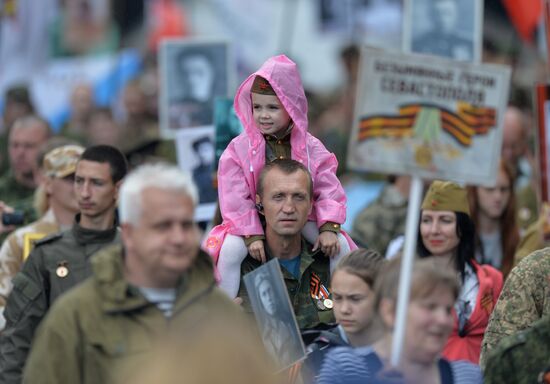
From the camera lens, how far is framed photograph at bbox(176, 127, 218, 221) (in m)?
14.3

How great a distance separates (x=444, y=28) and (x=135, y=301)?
7376 mm

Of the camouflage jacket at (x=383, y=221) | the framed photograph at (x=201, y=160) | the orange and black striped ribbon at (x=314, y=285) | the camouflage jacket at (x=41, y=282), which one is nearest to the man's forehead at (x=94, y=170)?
the camouflage jacket at (x=41, y=282)

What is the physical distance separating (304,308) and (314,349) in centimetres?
69

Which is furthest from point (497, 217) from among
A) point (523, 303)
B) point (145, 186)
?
point (145, 186)

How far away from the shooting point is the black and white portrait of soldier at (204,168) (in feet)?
47.0

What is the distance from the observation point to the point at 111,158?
1083cm

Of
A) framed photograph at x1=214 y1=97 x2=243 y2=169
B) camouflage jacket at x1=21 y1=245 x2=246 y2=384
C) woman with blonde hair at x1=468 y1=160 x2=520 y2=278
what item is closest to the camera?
camouflage jacket at x1=21 y1=245 x2=246 y2=384

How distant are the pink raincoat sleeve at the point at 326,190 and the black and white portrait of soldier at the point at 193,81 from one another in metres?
5.65

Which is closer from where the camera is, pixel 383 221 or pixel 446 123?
pixel 446 123

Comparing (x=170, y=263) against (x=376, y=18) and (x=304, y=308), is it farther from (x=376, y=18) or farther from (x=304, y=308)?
(x=376, y=18)

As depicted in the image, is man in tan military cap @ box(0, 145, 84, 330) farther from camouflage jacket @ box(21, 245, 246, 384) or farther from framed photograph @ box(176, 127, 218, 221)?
camouflage jacket @ box(21, 245, 246, 384)

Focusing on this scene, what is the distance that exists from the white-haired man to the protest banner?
1.10m

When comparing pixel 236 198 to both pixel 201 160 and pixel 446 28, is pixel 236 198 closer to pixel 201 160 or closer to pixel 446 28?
pixel 201 160

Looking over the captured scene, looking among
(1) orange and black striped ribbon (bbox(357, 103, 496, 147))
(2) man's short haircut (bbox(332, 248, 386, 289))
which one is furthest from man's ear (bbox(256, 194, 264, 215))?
(1) orange and black striped ribbon (bbox(357, 103, 496, 147))
